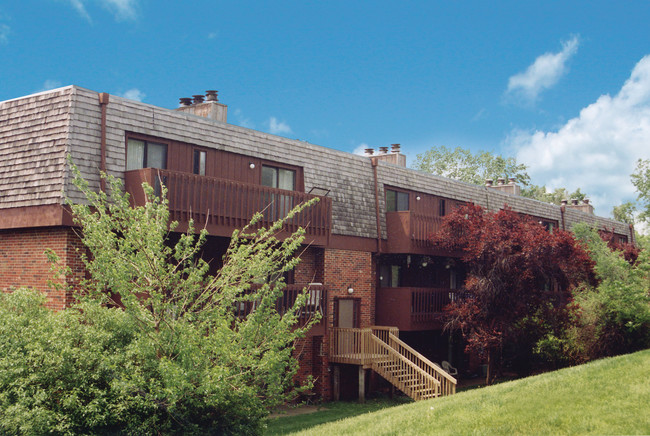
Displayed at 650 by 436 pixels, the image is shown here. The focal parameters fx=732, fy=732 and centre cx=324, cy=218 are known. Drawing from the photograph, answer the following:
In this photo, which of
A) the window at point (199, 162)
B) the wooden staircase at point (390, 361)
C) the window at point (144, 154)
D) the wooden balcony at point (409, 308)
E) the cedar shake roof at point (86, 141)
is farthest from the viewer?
the wooden balcony at point (409, 308)

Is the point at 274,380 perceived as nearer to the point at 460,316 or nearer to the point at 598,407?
the point at 598,407

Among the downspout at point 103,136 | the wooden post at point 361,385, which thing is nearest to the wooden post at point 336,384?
the wooden post at point 361,385

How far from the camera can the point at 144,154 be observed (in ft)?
64.2

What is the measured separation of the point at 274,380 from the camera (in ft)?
42.2

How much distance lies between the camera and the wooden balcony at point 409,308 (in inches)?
1033

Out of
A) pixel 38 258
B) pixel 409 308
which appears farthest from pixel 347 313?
pixel 38 258

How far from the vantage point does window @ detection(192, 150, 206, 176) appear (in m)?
20.9

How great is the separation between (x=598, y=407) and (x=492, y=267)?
11018 millimetres

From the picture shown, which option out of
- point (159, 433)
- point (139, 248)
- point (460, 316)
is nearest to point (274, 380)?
point (159, 433)

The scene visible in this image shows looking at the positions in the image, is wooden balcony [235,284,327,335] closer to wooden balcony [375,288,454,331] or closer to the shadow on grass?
the shadow on grass

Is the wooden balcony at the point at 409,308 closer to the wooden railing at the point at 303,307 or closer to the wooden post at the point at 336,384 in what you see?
the wooden post at the point at 336,384

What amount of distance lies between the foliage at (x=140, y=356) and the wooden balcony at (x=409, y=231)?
44.5ft

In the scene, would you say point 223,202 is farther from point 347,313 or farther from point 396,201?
point 396,201

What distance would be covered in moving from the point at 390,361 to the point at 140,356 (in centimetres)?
1307
